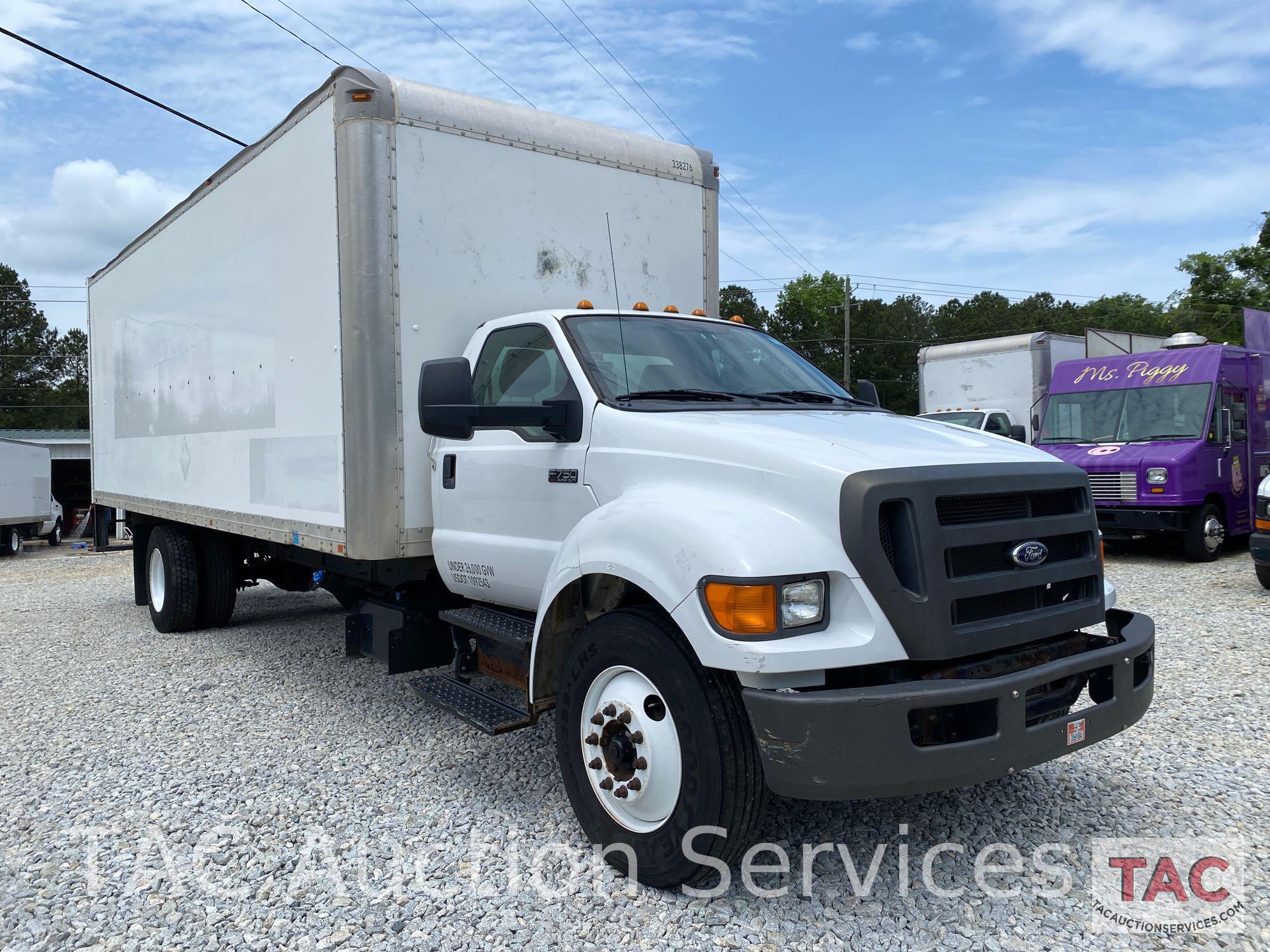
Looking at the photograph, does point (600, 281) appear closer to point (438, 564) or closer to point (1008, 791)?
point (438, 564)

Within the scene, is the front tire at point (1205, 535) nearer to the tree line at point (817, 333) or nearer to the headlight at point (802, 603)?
the headlight at point (802, 603)

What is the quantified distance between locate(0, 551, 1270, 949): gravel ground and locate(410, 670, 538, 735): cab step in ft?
1.35

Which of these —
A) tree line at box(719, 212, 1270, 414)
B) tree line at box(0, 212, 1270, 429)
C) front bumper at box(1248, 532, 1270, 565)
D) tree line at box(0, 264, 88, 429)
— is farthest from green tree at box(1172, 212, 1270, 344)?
tree line at box(0, 264, 88, 429)

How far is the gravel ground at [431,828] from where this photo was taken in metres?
3.18

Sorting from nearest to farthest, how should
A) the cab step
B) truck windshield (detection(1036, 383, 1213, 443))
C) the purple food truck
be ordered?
the cab step, the purple food truck, truck windshield (detection(1036, 383, 1213, 443))

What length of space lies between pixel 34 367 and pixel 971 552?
70242mm

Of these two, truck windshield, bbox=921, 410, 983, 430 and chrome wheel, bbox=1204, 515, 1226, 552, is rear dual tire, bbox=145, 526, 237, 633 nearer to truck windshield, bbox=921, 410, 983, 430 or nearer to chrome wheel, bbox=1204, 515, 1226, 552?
chrome wheel, bbox=1204, 515, 1226, 552

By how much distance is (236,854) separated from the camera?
3793 millimetres

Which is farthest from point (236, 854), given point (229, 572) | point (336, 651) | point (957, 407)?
point (957, 407)

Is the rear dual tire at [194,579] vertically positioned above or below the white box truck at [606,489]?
below

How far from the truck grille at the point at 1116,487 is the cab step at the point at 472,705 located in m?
9.79

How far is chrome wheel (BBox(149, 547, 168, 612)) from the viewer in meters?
8.62

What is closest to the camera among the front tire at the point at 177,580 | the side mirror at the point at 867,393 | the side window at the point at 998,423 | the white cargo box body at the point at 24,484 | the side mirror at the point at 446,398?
the side mirror at the point at 446,398

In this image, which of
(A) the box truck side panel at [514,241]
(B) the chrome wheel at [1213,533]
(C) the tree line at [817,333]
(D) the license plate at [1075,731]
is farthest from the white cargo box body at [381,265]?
(C) the tree line at [817,333]
